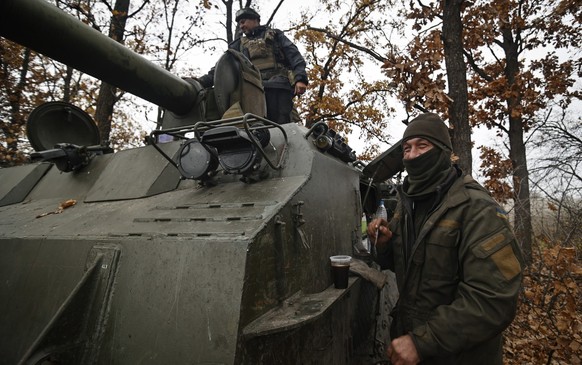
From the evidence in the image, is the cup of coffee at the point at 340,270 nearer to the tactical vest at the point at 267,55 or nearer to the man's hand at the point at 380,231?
the man's hand at the point at 380,231

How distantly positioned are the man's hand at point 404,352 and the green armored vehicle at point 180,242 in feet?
1.41

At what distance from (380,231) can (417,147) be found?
2.25ft

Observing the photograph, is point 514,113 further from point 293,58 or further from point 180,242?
point 180,242

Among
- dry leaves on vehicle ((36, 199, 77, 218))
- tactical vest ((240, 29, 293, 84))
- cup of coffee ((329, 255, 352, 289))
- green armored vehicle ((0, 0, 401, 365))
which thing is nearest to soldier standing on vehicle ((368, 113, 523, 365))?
cup of coffee ((329, 255, 352, 289))

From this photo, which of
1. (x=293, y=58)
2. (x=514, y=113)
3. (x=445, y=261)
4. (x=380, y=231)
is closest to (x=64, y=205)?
(x=380, y=231)

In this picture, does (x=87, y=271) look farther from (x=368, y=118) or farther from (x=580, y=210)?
(x=368, y=118)

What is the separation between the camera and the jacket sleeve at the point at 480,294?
6.38ft

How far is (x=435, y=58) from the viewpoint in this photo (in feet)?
22.5

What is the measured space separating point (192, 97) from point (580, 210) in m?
5.96

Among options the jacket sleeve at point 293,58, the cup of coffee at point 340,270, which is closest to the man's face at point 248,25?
the jacket sleeve at point 293,58

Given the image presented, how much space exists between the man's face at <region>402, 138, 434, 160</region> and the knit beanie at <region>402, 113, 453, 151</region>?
0.12 ft

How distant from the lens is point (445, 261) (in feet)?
7.27

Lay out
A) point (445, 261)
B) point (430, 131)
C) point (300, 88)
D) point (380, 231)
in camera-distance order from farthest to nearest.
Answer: point (300, 88) < point (380, 231) < point (430, 131) < point (445, 261)

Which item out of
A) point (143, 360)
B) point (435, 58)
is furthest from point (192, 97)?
point (435, 58)
